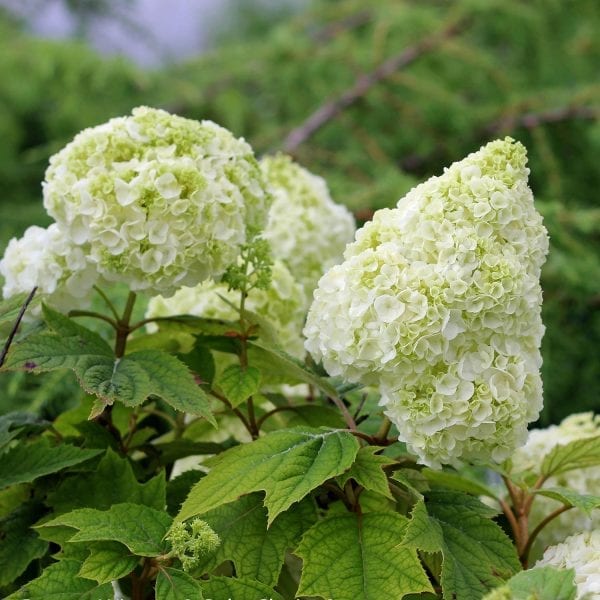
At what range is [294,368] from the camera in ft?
3.43

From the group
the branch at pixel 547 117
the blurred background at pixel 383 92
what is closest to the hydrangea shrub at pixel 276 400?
the blurred background at pixel 383 92

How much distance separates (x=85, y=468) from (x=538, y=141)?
2179 mm

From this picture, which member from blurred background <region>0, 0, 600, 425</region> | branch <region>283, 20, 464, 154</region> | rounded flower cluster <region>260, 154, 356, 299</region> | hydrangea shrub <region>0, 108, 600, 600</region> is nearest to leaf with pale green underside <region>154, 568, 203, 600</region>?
hydrangea shrub <region>0, 108, 600, 600</region>

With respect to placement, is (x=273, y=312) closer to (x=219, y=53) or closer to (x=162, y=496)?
(x=162, y=496)

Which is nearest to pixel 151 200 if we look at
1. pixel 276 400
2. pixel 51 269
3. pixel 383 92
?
pixel 51 269

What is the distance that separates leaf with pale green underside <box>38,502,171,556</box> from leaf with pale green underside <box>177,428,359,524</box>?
1.4 inches

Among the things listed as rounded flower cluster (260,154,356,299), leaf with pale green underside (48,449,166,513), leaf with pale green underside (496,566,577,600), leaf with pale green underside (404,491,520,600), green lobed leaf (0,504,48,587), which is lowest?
leaf with pale green underside (496,566,577,600)

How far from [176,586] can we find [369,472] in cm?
22

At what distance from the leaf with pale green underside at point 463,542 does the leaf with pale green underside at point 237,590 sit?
5.5 inches

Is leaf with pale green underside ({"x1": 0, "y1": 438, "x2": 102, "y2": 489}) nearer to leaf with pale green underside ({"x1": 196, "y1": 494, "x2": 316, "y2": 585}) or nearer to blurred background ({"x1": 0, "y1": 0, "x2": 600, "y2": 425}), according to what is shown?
leaf with pale green underside ({"x1": 196, "y1": 494, "x2": 316, "y2": 585})

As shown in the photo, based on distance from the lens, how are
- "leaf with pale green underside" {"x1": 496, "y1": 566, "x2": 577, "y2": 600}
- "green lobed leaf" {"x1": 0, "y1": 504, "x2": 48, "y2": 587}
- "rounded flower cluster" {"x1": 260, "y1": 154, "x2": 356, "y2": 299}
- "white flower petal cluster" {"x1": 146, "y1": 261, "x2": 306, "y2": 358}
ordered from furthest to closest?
"rounded flower cluster" {"x1": 260, "y1": 154, "x2": 356, "y2": 299}, "white flower petal cluster" {"x1": 146, "y1": 261, "x2": 306, "y2": 358}, "green lobed leaf" {"x1": 0, "y1": 504, "x2": 48, "y2": 587}, "leaf with pale green underside" {"x1": 496, "y1": 566, "x2": 577, "y2": 600}

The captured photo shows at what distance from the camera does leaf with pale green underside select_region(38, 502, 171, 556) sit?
881 millimetres

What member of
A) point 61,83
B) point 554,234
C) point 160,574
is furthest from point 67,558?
point 61,83

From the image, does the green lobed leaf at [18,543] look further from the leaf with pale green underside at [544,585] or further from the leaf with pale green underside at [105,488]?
the leaf with pale green underside at [544,585]
